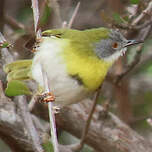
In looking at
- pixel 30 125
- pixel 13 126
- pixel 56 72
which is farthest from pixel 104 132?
pixel 30 125

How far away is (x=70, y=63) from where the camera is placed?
225 cm

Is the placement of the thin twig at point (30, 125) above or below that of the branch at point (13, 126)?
above

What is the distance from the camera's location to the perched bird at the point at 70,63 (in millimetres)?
2260

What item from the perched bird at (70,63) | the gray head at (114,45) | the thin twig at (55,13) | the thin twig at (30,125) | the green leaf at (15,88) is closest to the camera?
the thin twig at (30,125)

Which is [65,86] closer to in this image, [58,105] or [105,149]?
[58,105]

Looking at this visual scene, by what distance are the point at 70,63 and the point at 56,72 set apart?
0.10 metres

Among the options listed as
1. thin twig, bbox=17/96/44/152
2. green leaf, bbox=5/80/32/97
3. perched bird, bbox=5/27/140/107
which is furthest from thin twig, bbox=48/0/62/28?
green leaf, bbox=5/80/32/97

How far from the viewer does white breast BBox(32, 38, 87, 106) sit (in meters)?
→ 2.26

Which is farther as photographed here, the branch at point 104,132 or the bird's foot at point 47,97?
the branch at point 104,132

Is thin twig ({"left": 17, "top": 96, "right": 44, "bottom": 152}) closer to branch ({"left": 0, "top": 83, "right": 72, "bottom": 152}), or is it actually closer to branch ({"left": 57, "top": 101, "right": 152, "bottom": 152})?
branch ({"left": 0, "top": 83, "right": 72, "bottom": 152})

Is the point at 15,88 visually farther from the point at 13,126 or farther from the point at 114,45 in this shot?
the point at 114,45

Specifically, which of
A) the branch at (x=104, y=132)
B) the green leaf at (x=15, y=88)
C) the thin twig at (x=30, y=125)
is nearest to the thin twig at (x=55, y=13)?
the branch at (x=104, y=132)

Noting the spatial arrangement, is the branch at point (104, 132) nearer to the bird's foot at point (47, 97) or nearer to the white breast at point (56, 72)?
the white breast at point (56, 72)

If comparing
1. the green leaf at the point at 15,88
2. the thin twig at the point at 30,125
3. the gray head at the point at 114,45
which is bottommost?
the thin twig at the point at 30,125
